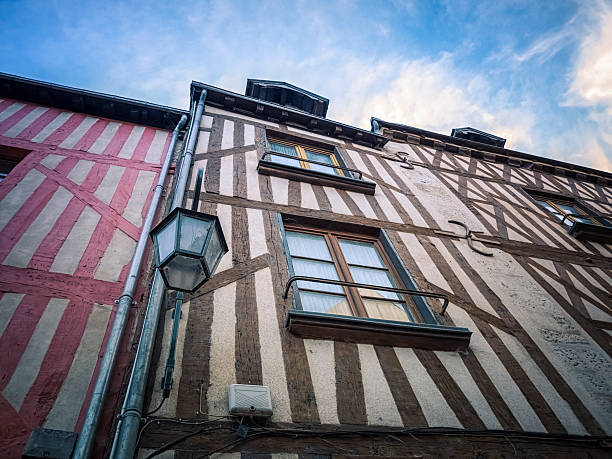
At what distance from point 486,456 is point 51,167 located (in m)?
5.61

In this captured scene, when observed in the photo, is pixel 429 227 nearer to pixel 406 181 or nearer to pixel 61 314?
pixel 406 181

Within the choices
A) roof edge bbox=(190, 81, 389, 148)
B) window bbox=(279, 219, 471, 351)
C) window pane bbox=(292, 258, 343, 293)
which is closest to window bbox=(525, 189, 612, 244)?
roof edge bbox=(190, 81, 389, 148)

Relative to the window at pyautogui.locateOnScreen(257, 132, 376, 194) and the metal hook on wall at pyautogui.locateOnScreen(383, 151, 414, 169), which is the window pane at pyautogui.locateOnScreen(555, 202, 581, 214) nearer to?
the metal hook on wall at pyautogui.locateOnScreen(383, 151, 414, 169)

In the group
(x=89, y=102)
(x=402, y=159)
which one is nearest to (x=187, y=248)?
(x=89, y=102)

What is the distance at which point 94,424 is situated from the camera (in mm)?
2207

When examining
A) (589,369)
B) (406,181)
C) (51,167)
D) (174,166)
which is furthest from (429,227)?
(51,167)

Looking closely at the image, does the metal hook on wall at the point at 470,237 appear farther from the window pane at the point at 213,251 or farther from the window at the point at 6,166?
the window at the point at 6,166

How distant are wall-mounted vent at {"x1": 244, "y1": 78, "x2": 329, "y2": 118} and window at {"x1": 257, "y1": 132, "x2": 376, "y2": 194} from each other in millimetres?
2667

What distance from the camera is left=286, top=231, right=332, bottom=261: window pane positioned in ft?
13.7

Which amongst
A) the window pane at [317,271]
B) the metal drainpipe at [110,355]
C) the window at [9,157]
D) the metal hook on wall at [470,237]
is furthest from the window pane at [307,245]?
the window at [9,157]

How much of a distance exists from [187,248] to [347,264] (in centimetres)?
241

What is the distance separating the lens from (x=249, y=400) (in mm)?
2348

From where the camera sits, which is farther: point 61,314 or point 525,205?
point 525,205

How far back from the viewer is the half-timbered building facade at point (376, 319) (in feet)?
8.13
